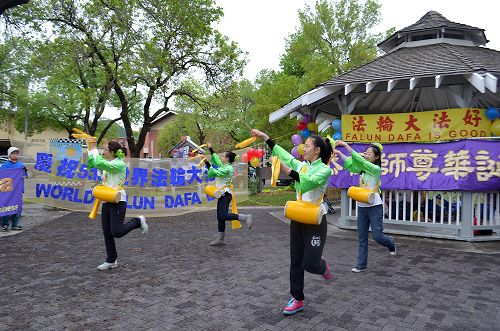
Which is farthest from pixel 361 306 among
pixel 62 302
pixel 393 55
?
pixel 393 55

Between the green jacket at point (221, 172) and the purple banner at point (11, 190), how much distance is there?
16.5 ft

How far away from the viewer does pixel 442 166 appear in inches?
335

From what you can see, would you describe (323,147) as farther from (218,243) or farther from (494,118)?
(494,118)

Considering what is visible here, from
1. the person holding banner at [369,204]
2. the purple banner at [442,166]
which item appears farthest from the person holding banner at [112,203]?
the purple banner at [442,166]

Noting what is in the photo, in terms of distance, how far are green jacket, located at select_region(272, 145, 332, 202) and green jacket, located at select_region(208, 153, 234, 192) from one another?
3.44 m

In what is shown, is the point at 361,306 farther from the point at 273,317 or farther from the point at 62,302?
the point at 62,302

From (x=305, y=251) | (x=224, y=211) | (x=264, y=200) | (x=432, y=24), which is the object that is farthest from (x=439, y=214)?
(x=264, y=200)

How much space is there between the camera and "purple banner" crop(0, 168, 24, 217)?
905 cm

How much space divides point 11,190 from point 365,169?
8149mm

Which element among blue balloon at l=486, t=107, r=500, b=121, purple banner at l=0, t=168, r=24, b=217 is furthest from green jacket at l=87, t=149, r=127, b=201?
blue balloon at l=486, t=107, r=500, b=121

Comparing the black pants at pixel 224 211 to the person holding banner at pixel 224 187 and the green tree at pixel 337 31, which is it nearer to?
the person holding banner at pixel 224 187

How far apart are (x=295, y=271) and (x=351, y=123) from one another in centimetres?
631

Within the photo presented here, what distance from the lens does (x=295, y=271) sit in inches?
170

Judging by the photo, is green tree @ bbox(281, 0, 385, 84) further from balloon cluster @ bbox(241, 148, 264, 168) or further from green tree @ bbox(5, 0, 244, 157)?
balloon cluster @ bbox(241, 148, 264, 168)
